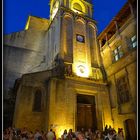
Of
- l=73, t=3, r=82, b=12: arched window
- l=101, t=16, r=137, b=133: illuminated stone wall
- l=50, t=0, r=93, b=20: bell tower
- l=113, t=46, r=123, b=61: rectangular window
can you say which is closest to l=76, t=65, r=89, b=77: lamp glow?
l=101, t=16, r=137, b=133: illuminated stone wall

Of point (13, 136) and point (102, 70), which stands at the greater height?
point (102, 70)

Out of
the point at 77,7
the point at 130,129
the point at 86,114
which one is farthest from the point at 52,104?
the point at 77,7

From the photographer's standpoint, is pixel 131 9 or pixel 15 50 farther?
pixel 15 50

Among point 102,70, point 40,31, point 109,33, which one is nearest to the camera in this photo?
point 102,70

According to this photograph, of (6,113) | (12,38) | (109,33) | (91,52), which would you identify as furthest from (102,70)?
(12,38)

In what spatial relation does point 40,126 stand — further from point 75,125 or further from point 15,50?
point 15,50

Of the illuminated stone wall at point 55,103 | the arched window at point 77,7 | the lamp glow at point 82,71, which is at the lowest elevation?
the illuminated stone wall at point 55,103

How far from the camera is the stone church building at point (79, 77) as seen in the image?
13391mm

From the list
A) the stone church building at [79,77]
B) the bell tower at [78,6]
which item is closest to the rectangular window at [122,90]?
the stone church building at [79,77]

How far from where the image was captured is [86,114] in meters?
15.5

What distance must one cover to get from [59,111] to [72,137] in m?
3.26

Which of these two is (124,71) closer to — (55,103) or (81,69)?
(81,69)

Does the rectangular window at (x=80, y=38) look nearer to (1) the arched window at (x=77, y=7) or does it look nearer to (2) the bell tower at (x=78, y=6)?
(2) the bell tower at (x=78, y=6)

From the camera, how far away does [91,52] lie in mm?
19188
